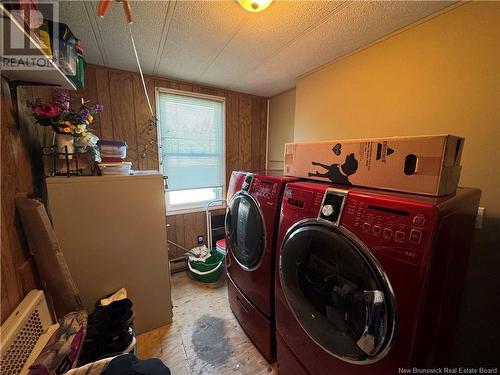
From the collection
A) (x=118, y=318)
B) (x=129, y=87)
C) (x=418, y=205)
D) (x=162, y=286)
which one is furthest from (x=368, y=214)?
(x=129, y=87)

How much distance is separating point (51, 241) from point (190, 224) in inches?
59.1

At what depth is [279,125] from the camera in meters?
2.80

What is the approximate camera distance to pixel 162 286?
161cm

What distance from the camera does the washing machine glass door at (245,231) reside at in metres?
1.25

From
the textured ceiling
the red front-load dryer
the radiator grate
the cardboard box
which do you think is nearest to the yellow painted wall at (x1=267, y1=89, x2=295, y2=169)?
the textured ceiling

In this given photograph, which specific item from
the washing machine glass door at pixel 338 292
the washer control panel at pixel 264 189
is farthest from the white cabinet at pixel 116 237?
the washing machine glass door at pixel 338 292

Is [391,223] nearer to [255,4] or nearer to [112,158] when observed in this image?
[255,4]

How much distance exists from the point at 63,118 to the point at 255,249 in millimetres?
1418

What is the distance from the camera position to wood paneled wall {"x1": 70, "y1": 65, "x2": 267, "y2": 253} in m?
1.99

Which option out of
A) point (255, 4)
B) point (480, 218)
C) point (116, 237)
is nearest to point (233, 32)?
point (255, 4)

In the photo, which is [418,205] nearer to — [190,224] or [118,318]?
[118,318]

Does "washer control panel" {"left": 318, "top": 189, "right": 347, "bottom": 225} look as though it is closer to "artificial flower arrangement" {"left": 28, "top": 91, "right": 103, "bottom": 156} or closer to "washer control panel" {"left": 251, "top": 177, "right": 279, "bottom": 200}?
"washer control panel" {"left": 251, "top": 177, "right": 279, "bottom": 200}

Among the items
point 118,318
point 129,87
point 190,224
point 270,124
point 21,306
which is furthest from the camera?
point 270,124

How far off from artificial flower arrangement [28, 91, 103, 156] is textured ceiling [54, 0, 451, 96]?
553 millimetres
